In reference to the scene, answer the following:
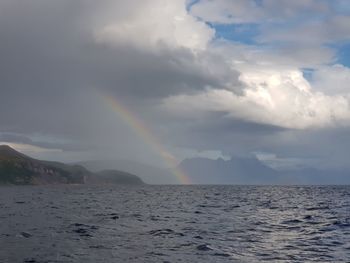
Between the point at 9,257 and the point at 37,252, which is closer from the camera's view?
the point at 9,257

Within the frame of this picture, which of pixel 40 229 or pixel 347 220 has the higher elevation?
pixel 347 220

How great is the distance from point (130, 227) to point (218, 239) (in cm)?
1073

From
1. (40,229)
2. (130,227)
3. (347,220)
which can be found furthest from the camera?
(347,220)

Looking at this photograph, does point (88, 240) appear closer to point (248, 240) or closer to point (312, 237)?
point (248, 240)

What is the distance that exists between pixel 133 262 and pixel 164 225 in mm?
20576

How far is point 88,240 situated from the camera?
115 ft

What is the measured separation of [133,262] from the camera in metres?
27.2

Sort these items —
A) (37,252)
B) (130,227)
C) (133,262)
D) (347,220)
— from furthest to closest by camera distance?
1. (347,220)
2. (130,227)
3. (37,252)
4. (133,262)

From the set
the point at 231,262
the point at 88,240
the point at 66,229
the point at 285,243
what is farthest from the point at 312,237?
Result: the point at 66,229

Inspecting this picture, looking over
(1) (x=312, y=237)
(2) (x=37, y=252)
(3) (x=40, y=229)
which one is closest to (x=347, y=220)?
(1) (x=312, y=237)

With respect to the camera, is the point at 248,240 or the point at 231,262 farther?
the point at 248,240

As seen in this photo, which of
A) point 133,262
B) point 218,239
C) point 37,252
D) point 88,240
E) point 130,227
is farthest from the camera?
point 130,227

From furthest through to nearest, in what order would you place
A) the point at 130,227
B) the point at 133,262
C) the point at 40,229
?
the point at 130,227 → the point at 40,229 → the point at 133,262

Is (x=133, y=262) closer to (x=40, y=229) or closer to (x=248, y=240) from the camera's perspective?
(x=248, y=240)
